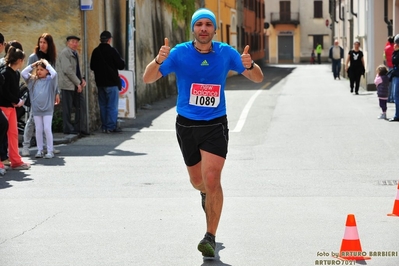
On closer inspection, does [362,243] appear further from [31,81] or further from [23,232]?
[31,81]

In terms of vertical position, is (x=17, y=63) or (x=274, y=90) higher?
(x=17, y=63)

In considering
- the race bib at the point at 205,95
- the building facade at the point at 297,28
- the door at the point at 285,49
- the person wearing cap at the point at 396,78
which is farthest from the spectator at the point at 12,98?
the building facade at the point at 297,28

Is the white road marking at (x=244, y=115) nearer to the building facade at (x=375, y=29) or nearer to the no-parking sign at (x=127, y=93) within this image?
the no-parking sign at (x=127, y=93)

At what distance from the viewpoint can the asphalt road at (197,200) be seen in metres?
7.34

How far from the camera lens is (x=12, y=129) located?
13.0m

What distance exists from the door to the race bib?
3427 inches

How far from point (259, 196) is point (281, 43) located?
282 ft

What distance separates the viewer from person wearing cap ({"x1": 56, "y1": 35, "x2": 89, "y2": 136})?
53.4 ft

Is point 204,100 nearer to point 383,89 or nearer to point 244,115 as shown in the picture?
point 383,89

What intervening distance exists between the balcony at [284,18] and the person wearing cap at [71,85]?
3118 inches

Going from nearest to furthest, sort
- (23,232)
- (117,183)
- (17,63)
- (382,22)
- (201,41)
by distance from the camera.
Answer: (201,41)
(23,232)
(117,183)
(17,63)
(382,22)

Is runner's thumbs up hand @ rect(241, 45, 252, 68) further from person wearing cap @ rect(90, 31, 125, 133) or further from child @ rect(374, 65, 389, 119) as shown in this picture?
child @ rect(374, 65, 389, 119)

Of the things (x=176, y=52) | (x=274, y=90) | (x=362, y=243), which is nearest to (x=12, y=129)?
(x=176, y=52)

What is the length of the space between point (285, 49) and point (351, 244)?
88934 mm
